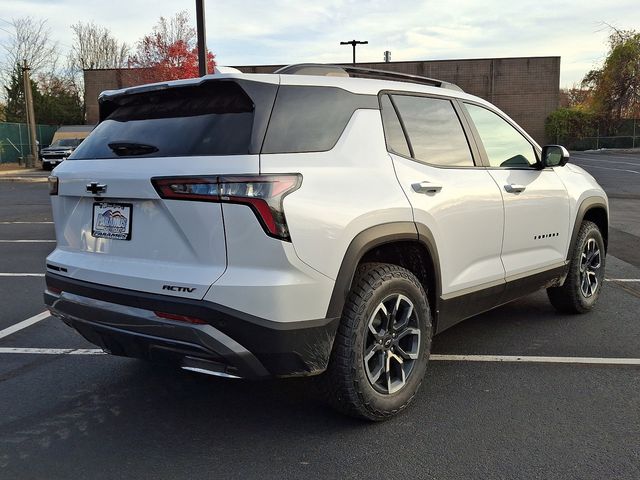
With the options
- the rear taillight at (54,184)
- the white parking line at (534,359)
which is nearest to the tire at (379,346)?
the white parking line at (534,359)

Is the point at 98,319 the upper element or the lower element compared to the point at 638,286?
upper

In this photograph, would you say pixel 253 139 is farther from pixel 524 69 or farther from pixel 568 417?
pixel 524 69

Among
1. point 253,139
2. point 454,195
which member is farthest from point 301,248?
point 454,195

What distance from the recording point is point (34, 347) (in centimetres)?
463

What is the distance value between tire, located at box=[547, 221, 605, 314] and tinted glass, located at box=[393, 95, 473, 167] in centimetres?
178

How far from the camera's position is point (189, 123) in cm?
304

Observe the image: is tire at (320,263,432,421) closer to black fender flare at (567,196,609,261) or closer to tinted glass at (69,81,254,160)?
tinted glass at (69,81,254,160)

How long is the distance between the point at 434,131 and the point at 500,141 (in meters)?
0.86

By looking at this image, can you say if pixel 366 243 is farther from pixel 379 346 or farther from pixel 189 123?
pixel 189 123

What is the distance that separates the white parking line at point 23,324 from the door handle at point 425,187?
12.0 feet

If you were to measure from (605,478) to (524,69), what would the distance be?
138 feet

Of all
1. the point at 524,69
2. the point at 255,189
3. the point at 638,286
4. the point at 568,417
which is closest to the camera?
the point at 255,189

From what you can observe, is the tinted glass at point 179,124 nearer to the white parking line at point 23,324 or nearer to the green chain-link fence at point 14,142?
the white parking line at point 23,324

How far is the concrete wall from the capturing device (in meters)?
40.7
